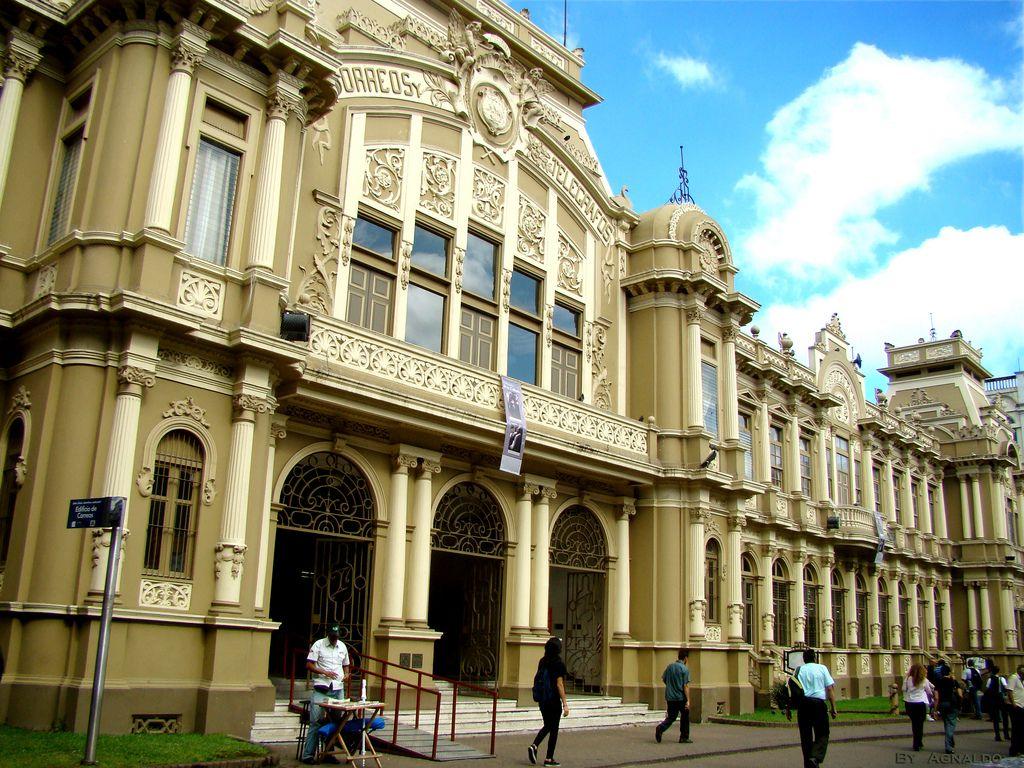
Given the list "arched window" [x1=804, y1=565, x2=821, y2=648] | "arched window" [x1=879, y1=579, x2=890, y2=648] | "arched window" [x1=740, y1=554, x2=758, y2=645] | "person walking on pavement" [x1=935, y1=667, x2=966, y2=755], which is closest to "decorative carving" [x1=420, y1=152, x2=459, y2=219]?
"person walking on pavement" [x1=935, y1=667, x2=966, y2=755]

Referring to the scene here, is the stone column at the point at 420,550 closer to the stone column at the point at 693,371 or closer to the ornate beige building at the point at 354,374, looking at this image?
the ornate beige building at the point at 354,374

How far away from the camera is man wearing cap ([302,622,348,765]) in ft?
38.6

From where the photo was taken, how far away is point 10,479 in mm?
13477

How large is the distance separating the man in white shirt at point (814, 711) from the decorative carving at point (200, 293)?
947 centimetres

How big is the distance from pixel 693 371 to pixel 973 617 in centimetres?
2488

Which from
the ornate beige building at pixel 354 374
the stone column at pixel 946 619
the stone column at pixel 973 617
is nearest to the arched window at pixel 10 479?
the ornate beige building at pixel 354 374

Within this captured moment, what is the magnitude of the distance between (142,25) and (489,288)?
8834 mm

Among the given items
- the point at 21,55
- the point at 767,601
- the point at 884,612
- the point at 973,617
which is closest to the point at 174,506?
the point at 21,55

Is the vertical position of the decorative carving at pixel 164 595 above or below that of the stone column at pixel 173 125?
below

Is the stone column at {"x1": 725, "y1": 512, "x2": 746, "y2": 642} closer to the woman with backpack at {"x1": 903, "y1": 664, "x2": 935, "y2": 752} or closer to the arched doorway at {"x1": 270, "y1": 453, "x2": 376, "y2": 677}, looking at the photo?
the woman with backpack at {"x1": 903, "y1": 664, "x2": 935, "y2": 752}

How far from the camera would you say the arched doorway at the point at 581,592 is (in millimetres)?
21516

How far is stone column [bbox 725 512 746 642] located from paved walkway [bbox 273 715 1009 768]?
300 cm

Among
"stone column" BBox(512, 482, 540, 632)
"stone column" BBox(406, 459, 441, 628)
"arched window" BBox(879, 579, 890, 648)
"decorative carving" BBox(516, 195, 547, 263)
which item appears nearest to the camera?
"stone column" BBox(406, 459, 441, 628)

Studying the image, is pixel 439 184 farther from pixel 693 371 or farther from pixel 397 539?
pixel 693 371
